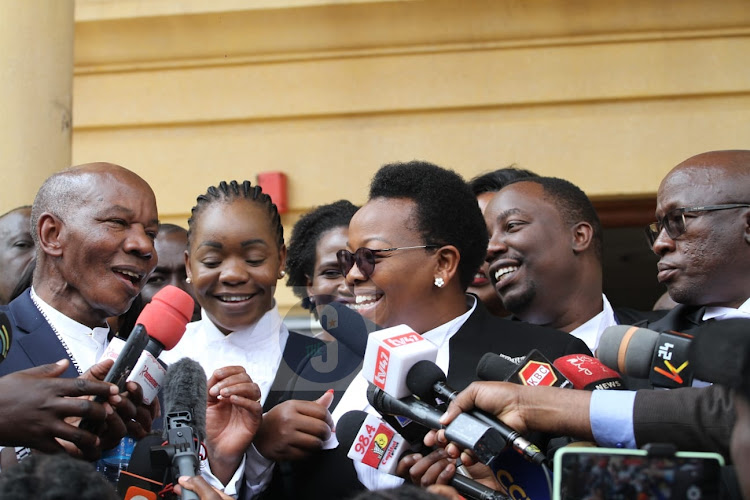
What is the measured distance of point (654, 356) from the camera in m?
2.63

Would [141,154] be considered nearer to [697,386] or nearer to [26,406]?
[26,406]

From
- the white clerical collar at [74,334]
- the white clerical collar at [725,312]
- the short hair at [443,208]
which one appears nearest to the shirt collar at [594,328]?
the white clerical collar at [725,312]

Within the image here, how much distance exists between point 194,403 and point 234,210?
1.53 metres

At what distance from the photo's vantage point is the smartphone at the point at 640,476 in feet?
6.73

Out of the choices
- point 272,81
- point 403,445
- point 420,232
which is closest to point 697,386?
point 403,445

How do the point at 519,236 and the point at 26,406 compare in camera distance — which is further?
the point at 519,236

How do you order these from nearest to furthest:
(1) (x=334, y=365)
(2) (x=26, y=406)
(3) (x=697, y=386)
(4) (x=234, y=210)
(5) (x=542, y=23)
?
(3) (x=697, y=386) < (2) (x=26, y=406) < (1) (x=334, y=365) < (4) (x=234, y=210) < (5) (x=542, y=23)

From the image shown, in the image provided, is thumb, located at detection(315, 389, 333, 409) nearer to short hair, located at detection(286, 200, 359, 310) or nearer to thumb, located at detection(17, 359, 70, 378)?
thumb, located at detection(17, 359, 70, 378)

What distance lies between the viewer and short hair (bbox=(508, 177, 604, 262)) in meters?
4.51

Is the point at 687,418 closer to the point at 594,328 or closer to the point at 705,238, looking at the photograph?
the point at 705,238

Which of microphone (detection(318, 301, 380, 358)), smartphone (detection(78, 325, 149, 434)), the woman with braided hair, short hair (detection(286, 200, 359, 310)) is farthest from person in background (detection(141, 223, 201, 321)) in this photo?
smartphone (detection(78, 325, 149, 434))

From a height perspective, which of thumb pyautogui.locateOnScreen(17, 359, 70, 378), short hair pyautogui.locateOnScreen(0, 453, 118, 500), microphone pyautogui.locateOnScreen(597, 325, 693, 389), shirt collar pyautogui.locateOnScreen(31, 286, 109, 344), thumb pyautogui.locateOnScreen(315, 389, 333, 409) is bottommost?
thumb pyautogui.locateOnScreen(315, 389, 333, 409)

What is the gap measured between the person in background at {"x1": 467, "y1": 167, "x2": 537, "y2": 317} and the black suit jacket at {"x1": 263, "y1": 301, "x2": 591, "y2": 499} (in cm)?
133

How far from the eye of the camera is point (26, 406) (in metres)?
2.83
